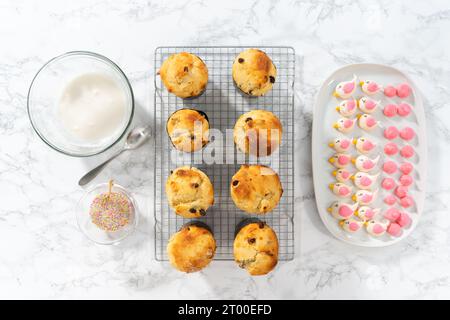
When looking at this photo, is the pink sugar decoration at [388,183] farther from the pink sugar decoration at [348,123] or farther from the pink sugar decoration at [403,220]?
the pink sugar decoration at [348,123]

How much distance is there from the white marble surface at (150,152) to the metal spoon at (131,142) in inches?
2.2

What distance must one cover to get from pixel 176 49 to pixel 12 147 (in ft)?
2.38

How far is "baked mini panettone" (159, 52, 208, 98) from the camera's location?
5.01ft

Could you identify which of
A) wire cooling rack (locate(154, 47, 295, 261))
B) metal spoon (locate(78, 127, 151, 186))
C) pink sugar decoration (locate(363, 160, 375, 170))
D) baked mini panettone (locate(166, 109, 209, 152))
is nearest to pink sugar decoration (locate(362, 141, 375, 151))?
pink sugar decoration (locate(363, 160, 375, 170))

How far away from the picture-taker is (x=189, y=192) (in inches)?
60.2

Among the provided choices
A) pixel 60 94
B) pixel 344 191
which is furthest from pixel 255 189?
pixel 60 94

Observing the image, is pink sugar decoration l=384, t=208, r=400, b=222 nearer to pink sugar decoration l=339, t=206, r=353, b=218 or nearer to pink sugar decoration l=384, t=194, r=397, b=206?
pink sugar decoration l=384, t=194, r=397, b=206

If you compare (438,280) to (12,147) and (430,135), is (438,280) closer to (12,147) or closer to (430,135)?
(430,135)

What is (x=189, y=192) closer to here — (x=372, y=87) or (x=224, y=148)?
(x=224, y=148)

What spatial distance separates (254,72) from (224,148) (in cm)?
32

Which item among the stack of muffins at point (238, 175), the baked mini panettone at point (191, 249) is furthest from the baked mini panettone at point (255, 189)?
the baked mini panettone at point (191, 249)

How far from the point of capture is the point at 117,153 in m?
1.74

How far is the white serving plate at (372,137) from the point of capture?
5.75 feet

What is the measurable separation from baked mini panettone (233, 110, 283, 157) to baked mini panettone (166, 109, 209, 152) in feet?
0.40
